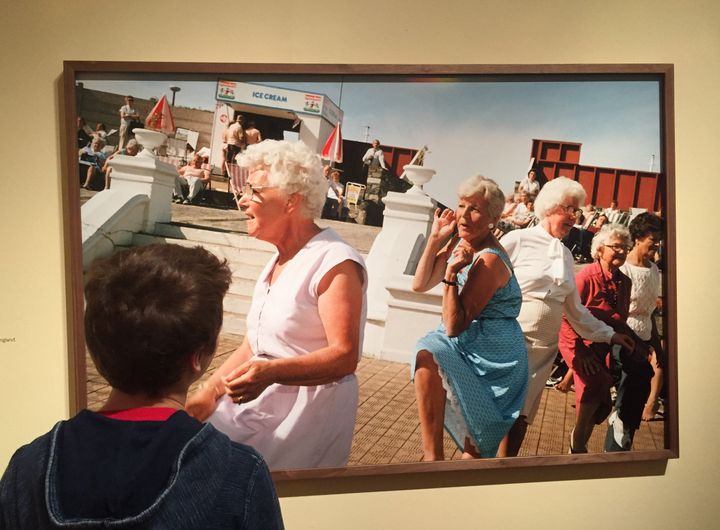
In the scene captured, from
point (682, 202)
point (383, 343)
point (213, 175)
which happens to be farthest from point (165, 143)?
point (682, 202)

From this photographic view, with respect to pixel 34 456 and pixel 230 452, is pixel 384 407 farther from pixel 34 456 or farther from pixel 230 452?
pixel 34 456

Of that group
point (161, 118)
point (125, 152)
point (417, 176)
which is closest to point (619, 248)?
point (417, 176)

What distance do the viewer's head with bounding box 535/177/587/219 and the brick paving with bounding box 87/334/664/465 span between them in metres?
0.75

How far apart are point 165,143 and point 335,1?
892mm

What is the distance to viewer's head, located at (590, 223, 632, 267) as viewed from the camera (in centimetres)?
279

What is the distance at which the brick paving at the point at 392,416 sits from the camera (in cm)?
259

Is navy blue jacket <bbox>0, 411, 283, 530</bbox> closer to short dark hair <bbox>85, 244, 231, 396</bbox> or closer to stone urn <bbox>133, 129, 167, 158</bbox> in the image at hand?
short dark hair <bbox>85, 244, 231, 396</bbox>

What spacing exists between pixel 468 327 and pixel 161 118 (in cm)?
145

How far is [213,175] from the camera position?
8.50 ft

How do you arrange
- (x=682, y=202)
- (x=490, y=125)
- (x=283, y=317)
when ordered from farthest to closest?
(x=682, y=202), (x=490, y=125), (x=283, y=317)

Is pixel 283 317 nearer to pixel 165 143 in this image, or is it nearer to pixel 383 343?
pixel 383 343

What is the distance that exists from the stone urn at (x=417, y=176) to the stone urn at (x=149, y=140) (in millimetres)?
952

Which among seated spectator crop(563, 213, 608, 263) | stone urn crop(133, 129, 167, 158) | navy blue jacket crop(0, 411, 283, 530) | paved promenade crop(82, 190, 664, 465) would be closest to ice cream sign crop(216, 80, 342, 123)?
stone urn crop(133, 129, 167, 158)

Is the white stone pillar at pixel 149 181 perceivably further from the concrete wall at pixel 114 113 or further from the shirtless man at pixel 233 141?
the shirtless man at pixel 233 141
